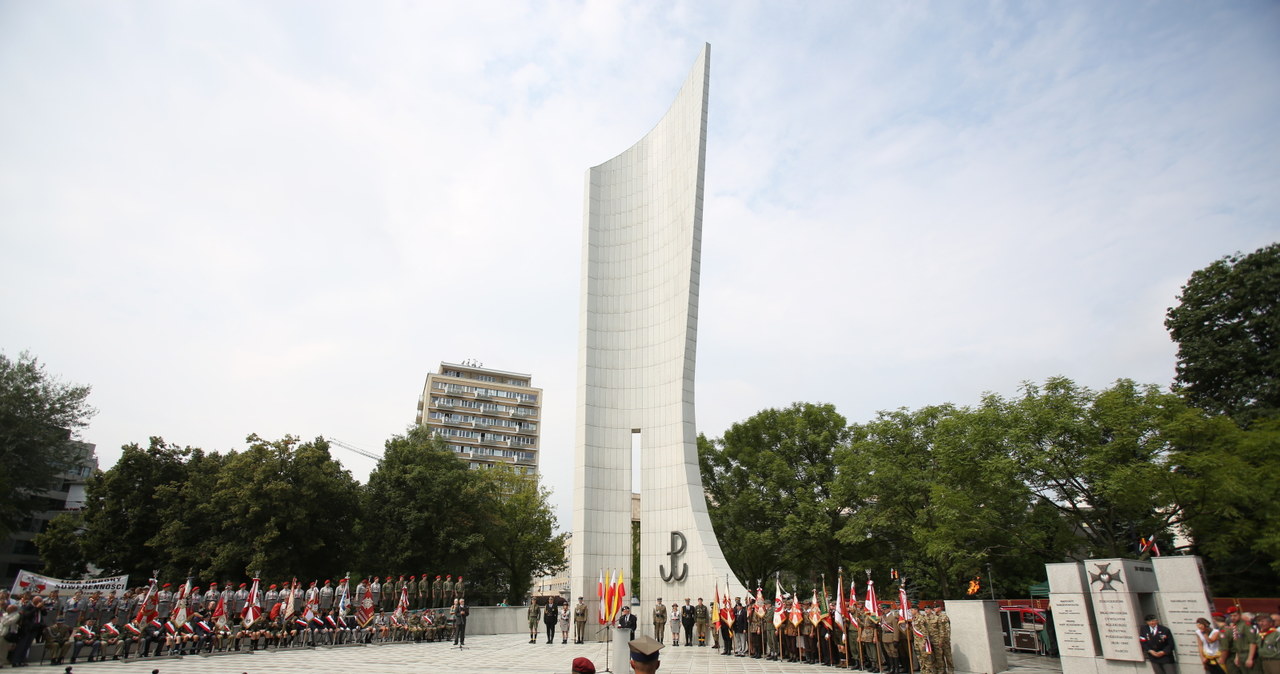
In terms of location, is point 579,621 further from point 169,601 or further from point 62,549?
point 62,549

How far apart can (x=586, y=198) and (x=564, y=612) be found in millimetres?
16315

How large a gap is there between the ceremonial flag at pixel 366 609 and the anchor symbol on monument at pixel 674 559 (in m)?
9.59

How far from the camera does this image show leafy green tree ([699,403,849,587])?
3128 centimetres

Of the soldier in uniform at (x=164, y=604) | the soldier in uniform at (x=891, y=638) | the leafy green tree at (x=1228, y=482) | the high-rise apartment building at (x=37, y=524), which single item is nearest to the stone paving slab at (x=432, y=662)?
the soldier in uniform at (x=891, y=638)

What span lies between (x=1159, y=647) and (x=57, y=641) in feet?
70.8

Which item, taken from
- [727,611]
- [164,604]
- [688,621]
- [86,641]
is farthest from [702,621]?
[86,641]

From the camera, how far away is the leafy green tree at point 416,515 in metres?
31.3

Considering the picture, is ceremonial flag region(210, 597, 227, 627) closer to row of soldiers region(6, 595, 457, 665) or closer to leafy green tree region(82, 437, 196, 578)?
row of soldiers region(6, 595, 457, 665)

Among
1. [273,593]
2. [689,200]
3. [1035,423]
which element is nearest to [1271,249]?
[1035,423]

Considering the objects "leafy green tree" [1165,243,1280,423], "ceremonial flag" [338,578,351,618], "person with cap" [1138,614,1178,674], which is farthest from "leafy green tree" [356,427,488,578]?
"leafy green tree" [1165,243,1280,423]

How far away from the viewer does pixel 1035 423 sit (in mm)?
20312

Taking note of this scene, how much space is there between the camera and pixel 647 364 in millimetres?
26594

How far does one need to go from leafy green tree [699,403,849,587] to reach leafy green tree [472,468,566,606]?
12.6m

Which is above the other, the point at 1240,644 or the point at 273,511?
the point at 273,511
